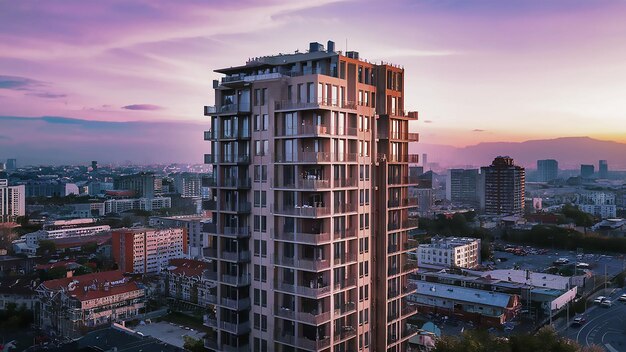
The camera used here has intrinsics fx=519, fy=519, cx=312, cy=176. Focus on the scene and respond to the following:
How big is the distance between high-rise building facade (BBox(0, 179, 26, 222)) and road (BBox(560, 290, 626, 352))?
5691 cm

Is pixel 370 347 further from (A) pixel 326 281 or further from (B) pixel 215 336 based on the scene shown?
(B) pixel 215 336

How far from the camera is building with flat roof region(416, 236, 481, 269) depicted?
109ft

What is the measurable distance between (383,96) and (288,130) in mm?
2649

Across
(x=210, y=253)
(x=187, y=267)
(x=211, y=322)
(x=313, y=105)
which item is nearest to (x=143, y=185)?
(x=187, y=267)

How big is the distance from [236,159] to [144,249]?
27.6m

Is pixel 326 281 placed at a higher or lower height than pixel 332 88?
lower

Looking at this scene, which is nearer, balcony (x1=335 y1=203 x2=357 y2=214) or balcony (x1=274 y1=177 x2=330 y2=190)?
balcony (x1=274 y1=177 x2=330 y2=190)

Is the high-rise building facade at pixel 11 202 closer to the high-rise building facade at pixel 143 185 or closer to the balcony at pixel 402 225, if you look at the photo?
the high-rise building facade at pixel 143 185

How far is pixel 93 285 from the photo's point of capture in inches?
981

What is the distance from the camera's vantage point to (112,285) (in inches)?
1011

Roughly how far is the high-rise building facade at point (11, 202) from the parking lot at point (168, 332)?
41823mm

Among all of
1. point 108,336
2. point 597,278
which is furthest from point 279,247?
point 597,278

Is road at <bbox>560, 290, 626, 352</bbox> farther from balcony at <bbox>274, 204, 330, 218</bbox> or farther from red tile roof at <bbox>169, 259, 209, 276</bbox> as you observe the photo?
red tile roof at <bbox>169, 259, 209, 276</bbox>

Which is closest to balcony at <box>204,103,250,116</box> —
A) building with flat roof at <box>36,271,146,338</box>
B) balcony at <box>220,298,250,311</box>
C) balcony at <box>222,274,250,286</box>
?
balcony at <box>222,274,250,286</box>
